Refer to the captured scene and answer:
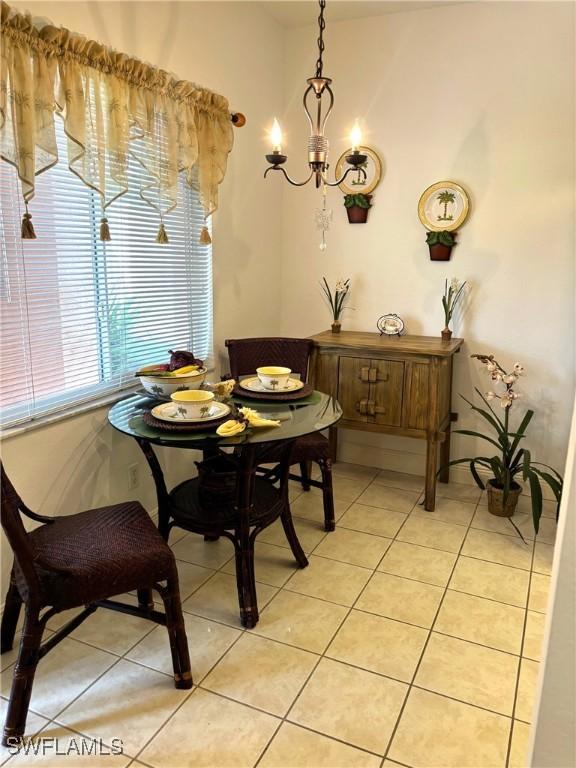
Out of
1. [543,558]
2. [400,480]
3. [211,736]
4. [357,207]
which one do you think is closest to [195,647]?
[211,736]

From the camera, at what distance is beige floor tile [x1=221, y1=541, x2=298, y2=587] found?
2.41m

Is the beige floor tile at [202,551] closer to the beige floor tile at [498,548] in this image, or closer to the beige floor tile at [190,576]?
the beige floor tile at [190,576]

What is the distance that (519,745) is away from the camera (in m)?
1.60

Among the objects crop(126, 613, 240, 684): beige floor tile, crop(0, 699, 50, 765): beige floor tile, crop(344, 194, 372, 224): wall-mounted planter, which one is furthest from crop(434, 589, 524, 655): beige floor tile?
crop(344, 194, 372, 224): wall-mounted planter

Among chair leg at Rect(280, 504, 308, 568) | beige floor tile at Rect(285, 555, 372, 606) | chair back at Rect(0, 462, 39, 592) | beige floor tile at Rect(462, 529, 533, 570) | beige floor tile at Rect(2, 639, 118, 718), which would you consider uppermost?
chair back at Rect(0, 462, 39, 592)

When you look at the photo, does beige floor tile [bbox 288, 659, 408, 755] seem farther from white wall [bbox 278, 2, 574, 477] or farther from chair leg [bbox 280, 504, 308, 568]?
white wall [bbox 278, 2, 574, 477]

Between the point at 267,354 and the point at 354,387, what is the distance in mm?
527

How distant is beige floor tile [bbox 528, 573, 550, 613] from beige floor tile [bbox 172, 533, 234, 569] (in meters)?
A: 1.30

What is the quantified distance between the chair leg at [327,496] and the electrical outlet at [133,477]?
885 millimetres

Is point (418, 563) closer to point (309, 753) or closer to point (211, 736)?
point (309, 753)

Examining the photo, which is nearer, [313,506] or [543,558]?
[543,558]

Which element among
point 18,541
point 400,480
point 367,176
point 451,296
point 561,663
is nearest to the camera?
point 561,663

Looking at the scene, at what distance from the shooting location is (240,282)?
10.9 ft

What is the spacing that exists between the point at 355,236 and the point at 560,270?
46.7 inches
